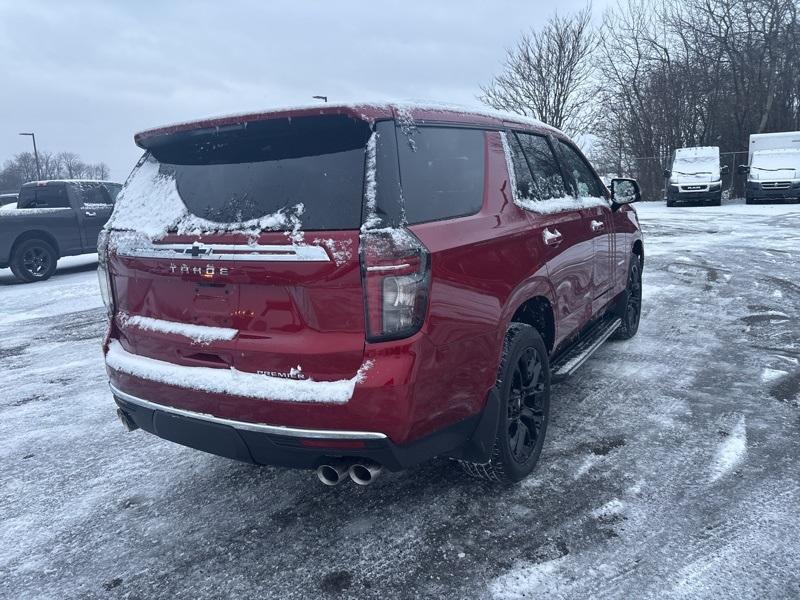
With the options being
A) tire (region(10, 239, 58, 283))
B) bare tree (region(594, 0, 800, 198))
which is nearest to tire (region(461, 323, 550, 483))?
tire (region(10, 239, 58, 283))

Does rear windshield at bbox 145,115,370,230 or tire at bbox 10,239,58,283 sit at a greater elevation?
rear windshield at bbox 145,115,370,230

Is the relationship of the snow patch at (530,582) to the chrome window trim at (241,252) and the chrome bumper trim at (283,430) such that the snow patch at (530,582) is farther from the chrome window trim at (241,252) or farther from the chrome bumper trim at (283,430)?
the chrome window trim at (241,252)

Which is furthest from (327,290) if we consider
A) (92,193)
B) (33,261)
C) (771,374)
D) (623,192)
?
(92,193)

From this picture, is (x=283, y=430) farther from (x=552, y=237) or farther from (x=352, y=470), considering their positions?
(x=552, y=237)

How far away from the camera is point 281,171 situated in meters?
2.43

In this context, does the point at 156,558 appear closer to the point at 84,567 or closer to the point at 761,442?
the point at 84,567

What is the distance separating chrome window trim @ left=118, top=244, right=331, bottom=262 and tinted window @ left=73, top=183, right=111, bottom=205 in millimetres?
11152

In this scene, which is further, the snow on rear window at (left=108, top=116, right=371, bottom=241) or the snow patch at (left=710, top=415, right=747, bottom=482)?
the snow patch at (left=710, top=415, right=747, bottom=482)

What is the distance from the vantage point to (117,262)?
9.26ft

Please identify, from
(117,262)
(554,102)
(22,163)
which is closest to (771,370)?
(117,262)

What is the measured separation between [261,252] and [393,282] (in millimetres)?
533

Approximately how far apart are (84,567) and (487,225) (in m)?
2.31

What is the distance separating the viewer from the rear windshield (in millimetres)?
2281

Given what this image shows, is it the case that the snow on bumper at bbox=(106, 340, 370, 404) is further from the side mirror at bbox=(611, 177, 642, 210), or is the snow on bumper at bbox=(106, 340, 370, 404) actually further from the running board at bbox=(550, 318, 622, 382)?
the side mirror at bbox=(611, 177, 642, 210)
